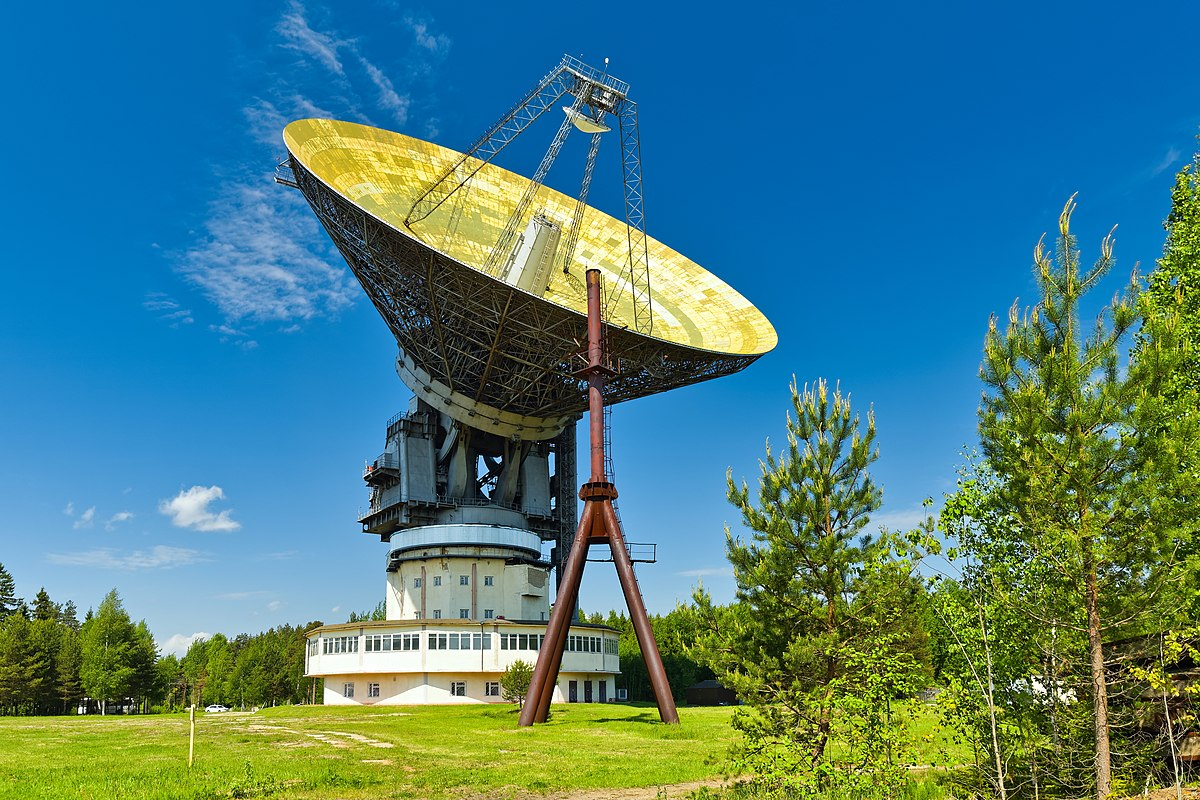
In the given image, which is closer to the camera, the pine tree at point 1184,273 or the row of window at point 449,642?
the pine tree at point 1184,273

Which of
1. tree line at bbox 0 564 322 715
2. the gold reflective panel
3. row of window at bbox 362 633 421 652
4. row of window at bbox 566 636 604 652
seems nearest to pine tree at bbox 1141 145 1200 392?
the gold reflective panel

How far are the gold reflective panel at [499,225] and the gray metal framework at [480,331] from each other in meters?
0.90

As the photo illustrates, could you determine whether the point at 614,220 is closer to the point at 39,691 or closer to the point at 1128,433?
the point at 1128,433

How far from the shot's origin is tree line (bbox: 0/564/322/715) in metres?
69.0

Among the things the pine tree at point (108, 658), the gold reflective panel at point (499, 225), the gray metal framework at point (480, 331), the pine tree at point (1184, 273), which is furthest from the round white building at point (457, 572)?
the pine tree at point (1184, 273)

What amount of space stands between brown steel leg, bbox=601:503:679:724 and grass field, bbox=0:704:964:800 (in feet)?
2.93

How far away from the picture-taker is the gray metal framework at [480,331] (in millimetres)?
37500

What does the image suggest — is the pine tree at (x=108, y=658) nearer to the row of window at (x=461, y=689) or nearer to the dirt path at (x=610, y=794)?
the row of window at (x=461, y=689)

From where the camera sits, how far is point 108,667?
73500 millimetres

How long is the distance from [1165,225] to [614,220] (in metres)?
34.4

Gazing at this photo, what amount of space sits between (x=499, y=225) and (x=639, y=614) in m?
22.4

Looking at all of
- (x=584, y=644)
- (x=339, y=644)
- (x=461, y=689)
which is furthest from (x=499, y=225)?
(x=339, y=644)

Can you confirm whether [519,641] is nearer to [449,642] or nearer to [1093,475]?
[449,642]

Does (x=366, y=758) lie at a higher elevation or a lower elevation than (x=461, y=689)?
higher
